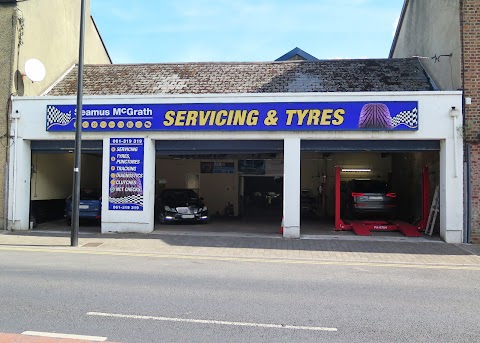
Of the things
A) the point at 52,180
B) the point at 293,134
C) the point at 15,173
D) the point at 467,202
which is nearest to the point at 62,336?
the point at 293,134

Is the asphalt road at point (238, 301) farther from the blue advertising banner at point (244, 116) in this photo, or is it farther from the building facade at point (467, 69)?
the blue advertising banner at point (244, 116)

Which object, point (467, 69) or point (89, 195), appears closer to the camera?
point (467, 69)

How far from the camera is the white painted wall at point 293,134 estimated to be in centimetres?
1229

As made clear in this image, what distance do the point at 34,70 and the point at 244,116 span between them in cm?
747

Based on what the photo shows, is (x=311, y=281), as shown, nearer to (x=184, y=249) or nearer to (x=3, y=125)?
(x=184, y=249)

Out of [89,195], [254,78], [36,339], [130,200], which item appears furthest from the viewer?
[254,78]

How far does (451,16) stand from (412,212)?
24.4 ft

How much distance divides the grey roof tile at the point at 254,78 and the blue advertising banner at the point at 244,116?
2.21 meters

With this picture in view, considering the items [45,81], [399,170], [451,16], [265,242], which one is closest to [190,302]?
[265,242]

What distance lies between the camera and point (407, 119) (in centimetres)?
1254

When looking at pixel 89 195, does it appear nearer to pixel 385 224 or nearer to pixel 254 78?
pixel 254 78

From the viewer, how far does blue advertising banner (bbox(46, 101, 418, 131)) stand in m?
12.6

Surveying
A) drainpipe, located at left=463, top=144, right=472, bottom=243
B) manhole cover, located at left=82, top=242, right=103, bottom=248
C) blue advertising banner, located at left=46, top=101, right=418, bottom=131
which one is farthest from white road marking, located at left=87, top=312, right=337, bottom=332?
drainpipe, located at left=463, top=144, right=472, bottom=243

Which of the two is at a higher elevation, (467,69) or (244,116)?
(467,69)
